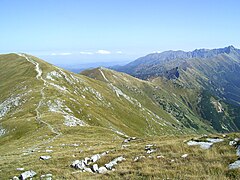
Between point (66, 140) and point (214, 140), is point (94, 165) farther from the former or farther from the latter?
point (66, 140)

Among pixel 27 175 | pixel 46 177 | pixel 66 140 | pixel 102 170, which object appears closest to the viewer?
pixel 46 177

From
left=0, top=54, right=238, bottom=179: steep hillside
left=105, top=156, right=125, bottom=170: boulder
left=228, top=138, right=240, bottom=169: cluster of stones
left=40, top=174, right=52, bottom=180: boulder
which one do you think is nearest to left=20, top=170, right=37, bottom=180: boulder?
left=0, top=54, right=238, bottom=179: steep hillside

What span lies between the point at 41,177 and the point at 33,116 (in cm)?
5801

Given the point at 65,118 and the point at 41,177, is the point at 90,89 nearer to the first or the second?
the point at 65,118

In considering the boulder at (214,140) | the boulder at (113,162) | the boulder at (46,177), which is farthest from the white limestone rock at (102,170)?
the boulder at (214,140)

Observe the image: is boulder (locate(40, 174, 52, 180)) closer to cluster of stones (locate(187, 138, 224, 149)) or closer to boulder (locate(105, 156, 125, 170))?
boulder (locate(105, 156, 125, 170))

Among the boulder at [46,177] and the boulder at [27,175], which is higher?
the boulder at [46,177]

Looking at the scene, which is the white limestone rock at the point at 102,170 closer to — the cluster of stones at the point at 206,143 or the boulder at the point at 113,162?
the boulder at the point at 113,162

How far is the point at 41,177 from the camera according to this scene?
1878 cm

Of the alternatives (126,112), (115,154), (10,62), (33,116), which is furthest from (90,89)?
(115,154)

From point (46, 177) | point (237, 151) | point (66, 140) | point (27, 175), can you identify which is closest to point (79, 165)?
point (46, 177)

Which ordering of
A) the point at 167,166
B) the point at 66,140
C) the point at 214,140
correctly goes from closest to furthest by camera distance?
the point at 167,166, the point at 214,140, the point at 66,140

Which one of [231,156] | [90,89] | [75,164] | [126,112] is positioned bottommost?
[126,112]

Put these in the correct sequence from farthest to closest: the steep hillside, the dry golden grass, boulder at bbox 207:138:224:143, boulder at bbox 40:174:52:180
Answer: boulder at bbox 207:138:224:143 < the steep hillside < boulder at bbox 40:174:52:180 < the dry golden grass
